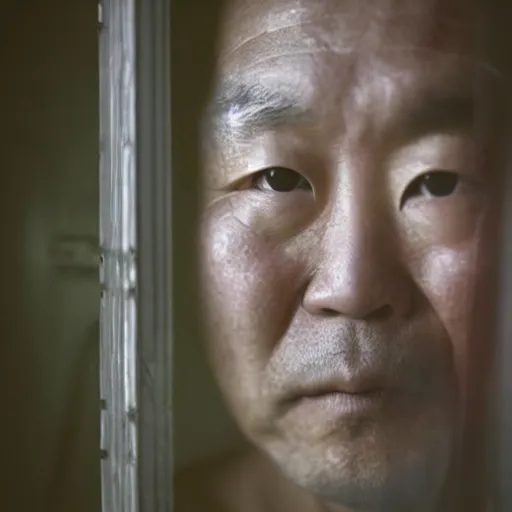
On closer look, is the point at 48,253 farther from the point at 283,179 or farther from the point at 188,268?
the point at 283,179

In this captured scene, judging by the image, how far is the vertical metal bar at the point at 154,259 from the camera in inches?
24.0

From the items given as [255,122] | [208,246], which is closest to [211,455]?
[208,246]

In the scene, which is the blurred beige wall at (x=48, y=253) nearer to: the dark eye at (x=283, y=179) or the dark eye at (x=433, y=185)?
the dark eye at (x=283, y=179)

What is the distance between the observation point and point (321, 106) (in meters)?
0.64

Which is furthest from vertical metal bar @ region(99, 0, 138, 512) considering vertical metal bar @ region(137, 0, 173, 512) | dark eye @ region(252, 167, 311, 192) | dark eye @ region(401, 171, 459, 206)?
dark eye @ region(401, 171, 459, 206)

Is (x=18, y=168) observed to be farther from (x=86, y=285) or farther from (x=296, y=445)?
(x=296, y=445)

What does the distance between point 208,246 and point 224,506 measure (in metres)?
0.25

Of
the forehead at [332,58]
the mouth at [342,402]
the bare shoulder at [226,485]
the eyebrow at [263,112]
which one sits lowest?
the bare shoulder at [226,485]

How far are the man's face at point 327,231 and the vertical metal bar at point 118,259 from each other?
76 mm

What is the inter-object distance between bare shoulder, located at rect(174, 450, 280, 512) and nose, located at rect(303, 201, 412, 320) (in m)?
0.16

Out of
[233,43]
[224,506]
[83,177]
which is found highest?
[233,43]

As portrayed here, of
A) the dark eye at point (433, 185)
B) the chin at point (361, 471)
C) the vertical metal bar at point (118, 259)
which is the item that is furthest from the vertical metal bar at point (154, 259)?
the dark eye at point (433, 185)

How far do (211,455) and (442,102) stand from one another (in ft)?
1.32

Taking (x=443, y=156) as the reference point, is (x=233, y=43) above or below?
above
